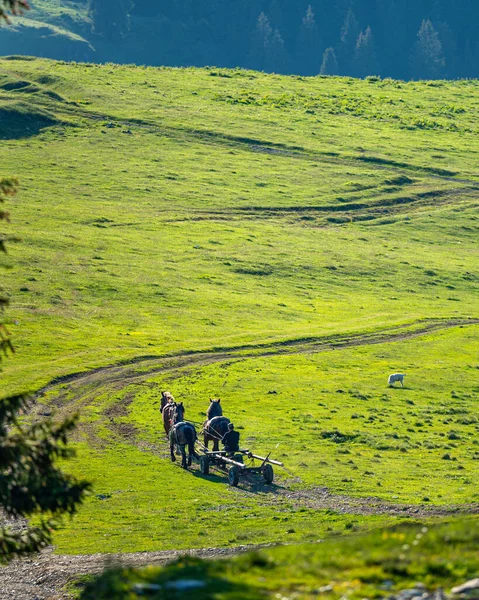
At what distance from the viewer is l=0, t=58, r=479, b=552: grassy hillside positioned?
41219 mm

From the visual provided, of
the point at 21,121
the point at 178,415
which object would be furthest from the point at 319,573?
the point at 21,121

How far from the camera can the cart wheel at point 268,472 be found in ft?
131

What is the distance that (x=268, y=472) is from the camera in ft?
131

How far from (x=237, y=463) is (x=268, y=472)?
1328 mm

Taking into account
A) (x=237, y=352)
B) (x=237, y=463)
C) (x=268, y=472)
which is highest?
(x=237, y=352)

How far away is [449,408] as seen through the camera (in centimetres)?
5553

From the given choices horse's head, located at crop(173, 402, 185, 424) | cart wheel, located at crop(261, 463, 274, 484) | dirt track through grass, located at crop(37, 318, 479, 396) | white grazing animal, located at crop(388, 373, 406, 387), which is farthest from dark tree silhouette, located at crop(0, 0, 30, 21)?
white grazing animal, located at crop(388, 373, 406, 387)

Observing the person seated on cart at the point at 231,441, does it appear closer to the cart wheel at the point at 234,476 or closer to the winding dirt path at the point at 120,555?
the cart wheel at the point at 234,476

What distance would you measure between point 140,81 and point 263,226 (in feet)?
219

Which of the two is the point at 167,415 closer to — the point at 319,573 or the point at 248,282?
the point at 319,573

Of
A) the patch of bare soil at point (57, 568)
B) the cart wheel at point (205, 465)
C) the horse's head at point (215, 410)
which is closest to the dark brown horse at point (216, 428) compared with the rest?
the horse's head at point (215, 410)

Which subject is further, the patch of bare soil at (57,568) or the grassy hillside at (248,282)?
the grassy hillside at (248,282)

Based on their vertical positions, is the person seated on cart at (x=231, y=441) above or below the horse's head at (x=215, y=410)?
below

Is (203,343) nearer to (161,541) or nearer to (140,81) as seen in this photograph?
(161,541)
